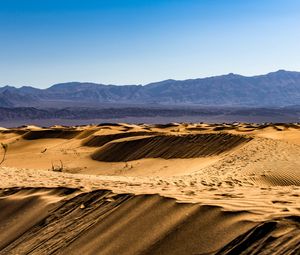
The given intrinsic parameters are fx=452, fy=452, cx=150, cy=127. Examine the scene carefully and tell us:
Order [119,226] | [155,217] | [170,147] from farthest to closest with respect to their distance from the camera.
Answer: [170,147], [119,226], [155,217]

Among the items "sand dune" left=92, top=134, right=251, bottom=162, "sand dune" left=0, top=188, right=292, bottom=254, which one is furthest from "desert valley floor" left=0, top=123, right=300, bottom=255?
"sand dune" left=92, top=134, right=251, bottom=162


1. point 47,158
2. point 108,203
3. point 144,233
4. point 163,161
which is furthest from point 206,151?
point 144,233

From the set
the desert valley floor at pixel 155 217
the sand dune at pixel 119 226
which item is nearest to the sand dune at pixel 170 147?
the desert valley floor at pixel 155 217

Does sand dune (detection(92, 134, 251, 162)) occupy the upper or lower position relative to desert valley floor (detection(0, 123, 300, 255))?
lower

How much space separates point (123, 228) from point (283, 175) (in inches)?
343

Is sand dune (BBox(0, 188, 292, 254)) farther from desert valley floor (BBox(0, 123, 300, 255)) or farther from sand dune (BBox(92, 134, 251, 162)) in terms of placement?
sand dune (BBox(92, 134, 251, 162))

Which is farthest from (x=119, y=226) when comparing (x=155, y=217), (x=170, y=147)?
(x=170, y=147)

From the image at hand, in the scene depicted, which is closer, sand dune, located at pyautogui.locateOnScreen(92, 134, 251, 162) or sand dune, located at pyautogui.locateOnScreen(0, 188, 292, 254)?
sand dune, located at pyautogui.locateOnScreen(0, 188, 292, 254)

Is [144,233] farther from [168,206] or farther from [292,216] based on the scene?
[292,216]

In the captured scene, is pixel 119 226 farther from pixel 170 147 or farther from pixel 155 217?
pixel 170 147

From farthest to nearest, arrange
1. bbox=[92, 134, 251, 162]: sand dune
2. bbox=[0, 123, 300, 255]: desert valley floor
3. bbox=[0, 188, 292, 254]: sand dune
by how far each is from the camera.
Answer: bbox=[92, 134, 251, 162]: sand dune
bbox=[0, 188, 292, 254]: sand dune
bbox=[0, 123, 300, 255]: desert valley floor

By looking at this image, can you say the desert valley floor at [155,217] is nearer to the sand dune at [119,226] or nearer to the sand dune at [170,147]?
the sand dune at [119,226]

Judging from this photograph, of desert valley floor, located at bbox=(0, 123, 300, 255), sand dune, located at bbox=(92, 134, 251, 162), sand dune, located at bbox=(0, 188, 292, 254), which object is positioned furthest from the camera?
sand dune, located at bbox=(92, 134, 251, 162)

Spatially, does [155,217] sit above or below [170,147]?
above
